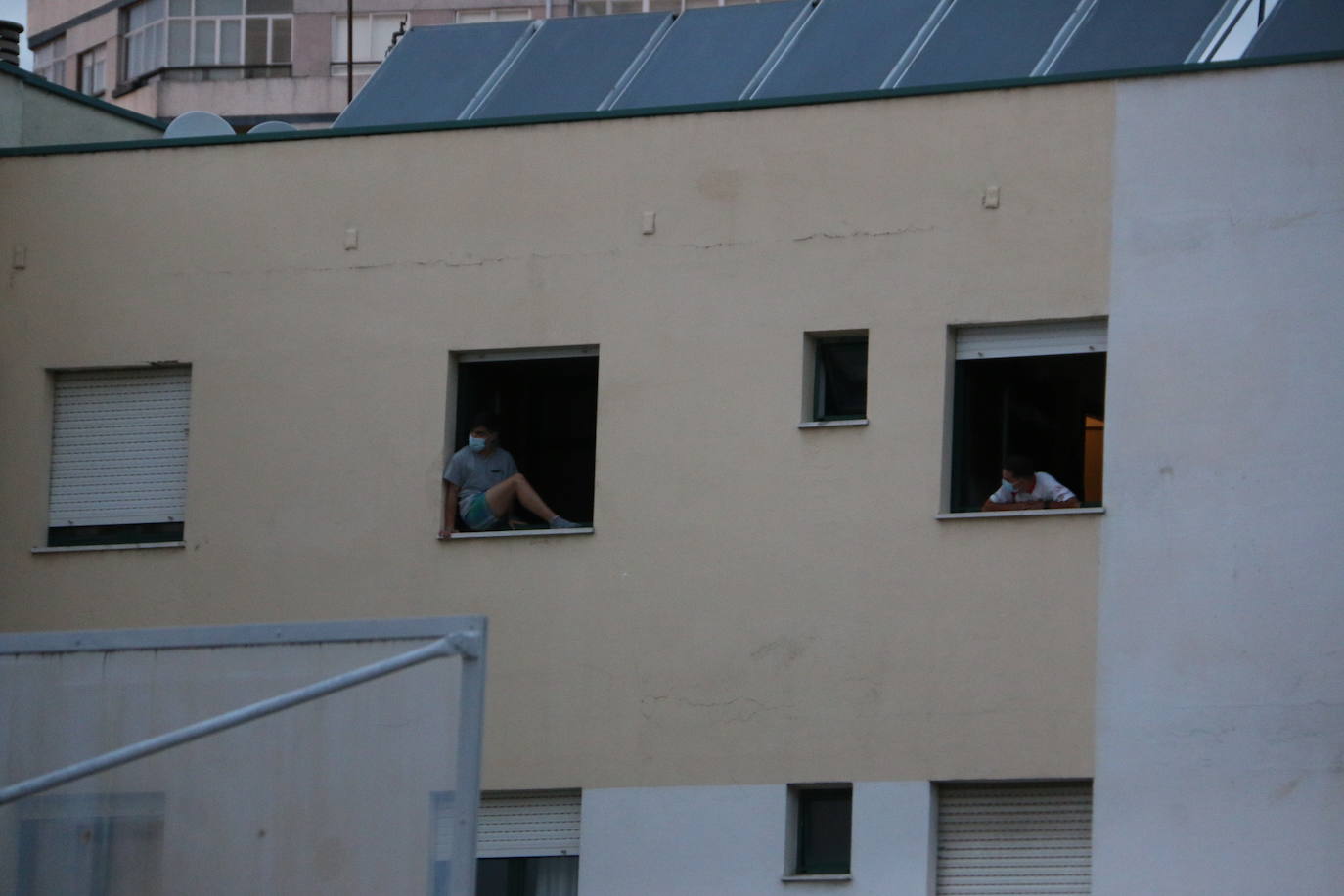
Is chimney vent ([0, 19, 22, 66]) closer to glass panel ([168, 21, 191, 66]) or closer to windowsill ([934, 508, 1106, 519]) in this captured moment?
windowsill ([934, 508, 1106, 519])

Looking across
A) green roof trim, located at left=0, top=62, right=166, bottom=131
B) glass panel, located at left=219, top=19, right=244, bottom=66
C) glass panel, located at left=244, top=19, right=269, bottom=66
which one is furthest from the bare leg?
glass panel, located at left=219, top=19, right=244, bottom=66

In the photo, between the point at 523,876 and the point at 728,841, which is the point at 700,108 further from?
the point at 523,876

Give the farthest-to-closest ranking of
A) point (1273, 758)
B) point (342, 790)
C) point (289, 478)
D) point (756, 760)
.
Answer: point (289, 478) → point (756, 760) → point (1273, 758) → point (342, 790)

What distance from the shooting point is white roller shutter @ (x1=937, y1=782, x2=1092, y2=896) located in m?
19.1

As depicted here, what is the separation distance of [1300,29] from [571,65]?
6.89 metres

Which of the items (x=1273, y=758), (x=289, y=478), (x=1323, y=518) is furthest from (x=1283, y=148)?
(x=289, y=478)

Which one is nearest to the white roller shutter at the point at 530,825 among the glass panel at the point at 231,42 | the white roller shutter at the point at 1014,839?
the white roller shutter at the point at 1014,839

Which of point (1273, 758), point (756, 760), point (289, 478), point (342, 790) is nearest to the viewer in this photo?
point (342, 790)

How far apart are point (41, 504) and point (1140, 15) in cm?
970

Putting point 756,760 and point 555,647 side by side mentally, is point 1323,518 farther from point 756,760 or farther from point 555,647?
point 555,647

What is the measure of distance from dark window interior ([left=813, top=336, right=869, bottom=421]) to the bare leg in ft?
7.51

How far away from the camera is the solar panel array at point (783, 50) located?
2172cm

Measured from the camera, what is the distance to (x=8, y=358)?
22484 millimetres

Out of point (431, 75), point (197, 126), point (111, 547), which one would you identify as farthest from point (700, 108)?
point (197, 126)
